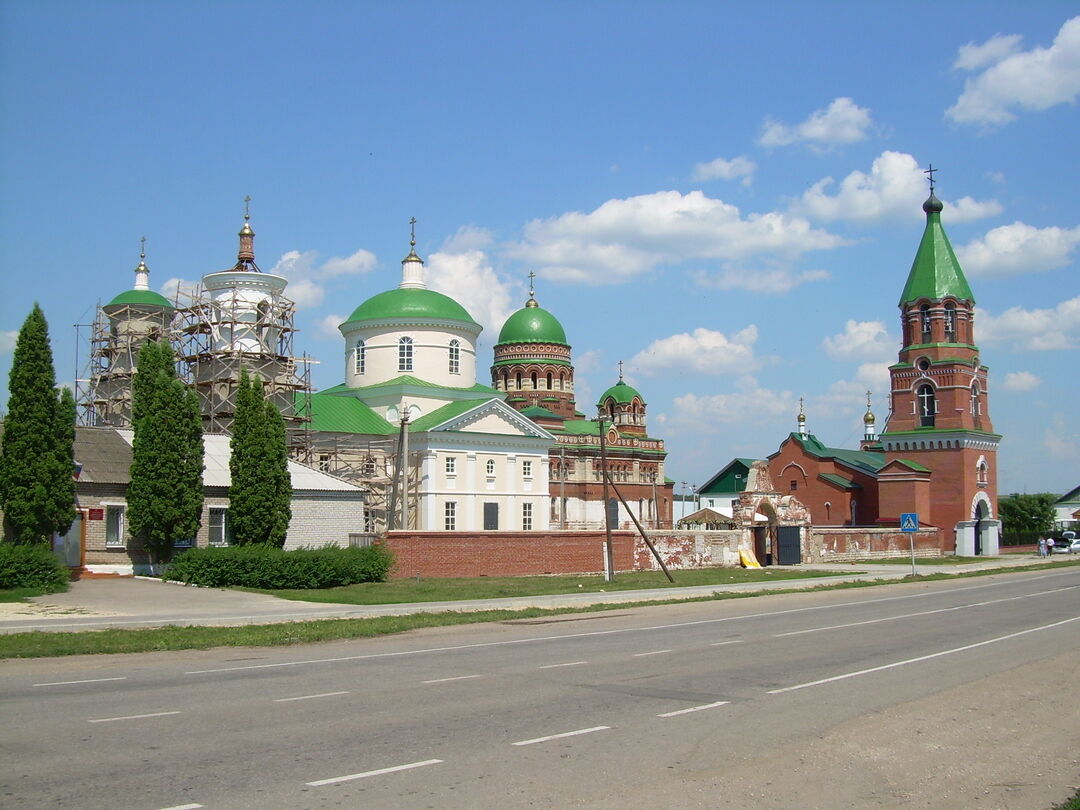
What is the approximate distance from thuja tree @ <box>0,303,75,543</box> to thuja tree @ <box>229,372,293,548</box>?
17.7ft

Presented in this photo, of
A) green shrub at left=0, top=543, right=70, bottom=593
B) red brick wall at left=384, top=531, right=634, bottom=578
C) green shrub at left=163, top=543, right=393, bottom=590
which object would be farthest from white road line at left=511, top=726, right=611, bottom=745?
red brick wall at left=384, top=531, right=634, bottom=578

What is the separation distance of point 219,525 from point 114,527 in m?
3.56

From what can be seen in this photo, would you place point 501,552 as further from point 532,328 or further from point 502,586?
point 532,328

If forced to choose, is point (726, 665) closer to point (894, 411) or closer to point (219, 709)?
point (219, 709)

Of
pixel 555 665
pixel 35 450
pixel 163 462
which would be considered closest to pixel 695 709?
pixel 555 665

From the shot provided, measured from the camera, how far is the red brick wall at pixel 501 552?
1406 inches

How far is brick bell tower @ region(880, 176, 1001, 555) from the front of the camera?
221ft

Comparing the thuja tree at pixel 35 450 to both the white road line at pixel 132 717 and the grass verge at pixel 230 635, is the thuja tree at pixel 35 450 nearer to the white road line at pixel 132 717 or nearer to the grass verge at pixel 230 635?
the grass verge at pixel 230 635

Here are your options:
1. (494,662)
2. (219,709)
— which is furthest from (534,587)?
(219,709)

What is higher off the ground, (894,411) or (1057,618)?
(894,411)

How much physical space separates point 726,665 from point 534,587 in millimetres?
18449

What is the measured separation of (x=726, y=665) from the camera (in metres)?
15.0

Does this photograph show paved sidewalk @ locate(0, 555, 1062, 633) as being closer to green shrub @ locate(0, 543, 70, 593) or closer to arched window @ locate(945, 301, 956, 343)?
green shrub @ locate(0, 543, 70, 593)

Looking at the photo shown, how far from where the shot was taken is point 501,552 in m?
38.3
